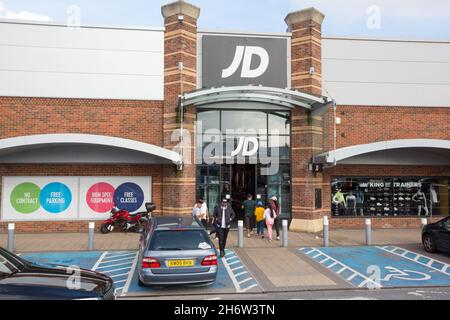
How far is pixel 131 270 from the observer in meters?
9.39

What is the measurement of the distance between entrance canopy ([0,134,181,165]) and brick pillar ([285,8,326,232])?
5287 mm

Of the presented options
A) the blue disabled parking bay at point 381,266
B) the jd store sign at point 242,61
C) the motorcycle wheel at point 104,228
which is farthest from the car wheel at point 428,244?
the motorcycle wheel at point 104,228

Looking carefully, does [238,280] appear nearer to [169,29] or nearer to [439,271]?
[439,271]

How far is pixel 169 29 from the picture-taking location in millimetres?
15289

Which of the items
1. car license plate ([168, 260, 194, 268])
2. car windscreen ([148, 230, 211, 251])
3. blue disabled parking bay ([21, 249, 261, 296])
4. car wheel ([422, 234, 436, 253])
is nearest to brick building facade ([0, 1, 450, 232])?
car wheel ([422, 234, 436, 253])

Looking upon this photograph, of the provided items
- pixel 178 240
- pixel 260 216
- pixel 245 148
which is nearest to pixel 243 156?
pixel 245 148

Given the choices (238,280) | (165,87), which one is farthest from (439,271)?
(165,87)

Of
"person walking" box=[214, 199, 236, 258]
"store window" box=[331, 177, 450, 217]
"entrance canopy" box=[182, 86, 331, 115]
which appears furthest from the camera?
"store window" box=[331, 177, 450, 217]

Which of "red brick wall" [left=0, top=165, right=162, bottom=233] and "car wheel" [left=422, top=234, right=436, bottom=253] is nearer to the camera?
"car wheel" [left=422, top=234, right=436, bottom=253]

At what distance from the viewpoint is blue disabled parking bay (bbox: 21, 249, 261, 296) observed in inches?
309

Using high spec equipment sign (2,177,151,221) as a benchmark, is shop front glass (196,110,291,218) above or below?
above

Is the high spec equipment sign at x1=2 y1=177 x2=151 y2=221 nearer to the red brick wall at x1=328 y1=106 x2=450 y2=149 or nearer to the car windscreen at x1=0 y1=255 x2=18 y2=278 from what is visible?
the red brick wall at x1=328 y1=106 x2=450 y2=149

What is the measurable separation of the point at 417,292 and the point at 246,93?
8938 millimetres

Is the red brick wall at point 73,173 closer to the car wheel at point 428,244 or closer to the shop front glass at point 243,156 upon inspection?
the shop front glass at point 243,156
